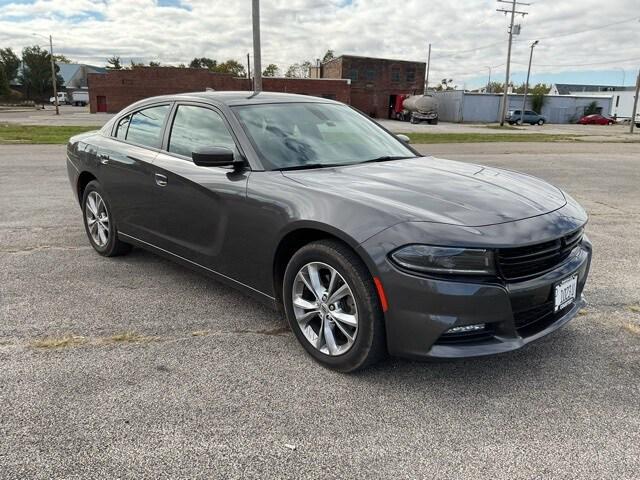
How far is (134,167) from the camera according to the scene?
4.41m

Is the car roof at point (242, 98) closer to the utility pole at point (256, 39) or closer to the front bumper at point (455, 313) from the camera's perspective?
the front bumper at point (455, 313)

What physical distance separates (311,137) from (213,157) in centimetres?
84

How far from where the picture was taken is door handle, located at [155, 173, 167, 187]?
4043mm

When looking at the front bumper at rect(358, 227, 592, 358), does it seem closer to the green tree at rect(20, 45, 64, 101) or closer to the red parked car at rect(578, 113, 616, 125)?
the red parked car at rect(578, 113, 616, 125)

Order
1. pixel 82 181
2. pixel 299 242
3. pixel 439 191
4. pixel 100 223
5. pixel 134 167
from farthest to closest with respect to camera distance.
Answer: pixel 82 181 < pixel 100 223 < pixel 134 167 < pixel 299 242 < pixel 439 191

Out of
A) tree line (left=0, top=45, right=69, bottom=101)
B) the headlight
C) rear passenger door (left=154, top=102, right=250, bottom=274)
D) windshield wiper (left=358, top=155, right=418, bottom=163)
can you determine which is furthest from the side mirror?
tree line (left=0, top=45, right=69, bottom=101)

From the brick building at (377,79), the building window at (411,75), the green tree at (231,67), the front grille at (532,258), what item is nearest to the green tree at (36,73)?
the green tree at (231,67)

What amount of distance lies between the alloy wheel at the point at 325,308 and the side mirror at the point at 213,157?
Result: 0.88 metres

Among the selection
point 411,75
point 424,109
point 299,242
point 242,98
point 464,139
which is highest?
point 411,75

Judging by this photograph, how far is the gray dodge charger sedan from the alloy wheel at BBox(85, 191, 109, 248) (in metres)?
0.55

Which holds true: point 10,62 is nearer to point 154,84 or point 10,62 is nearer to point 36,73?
point 36,73

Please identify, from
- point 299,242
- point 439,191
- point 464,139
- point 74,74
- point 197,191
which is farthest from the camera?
point 74,74

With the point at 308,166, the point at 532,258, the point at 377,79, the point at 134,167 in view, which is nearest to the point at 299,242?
the point at 308,166

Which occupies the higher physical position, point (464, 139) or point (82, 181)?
point (82, 181)
